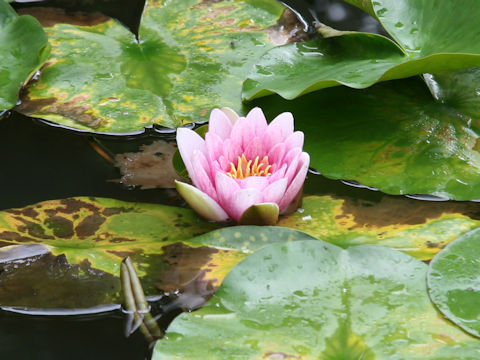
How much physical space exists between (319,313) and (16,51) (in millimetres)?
1518

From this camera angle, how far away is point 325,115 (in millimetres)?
2041

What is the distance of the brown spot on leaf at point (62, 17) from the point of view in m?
2.52

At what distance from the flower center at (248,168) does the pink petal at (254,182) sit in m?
0.09

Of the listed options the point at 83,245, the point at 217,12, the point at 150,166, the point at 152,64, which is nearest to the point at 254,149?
the point at 150,166

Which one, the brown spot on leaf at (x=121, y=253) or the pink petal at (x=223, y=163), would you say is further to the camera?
the pink petal at (x=223, y=163)

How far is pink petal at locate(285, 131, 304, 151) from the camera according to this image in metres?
1.67

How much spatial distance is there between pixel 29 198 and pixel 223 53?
0.90 metres

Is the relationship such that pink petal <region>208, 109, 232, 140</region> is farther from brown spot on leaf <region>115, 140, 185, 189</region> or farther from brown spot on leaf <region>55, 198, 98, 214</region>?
brown spot on leaf <region>55, 198, 98, 214</region>

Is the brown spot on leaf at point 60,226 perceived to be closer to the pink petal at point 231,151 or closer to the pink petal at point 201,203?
the pink petal at point 201,203

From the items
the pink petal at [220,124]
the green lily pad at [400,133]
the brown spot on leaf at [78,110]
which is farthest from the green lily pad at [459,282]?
the brown spot on leaf at [78,110]

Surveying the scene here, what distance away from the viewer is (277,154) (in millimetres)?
1703

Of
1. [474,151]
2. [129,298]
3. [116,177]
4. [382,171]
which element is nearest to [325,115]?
[382,171]

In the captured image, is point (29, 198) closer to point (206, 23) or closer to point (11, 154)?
point (11, 154)

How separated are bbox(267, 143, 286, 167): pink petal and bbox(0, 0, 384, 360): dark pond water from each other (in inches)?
7.5
